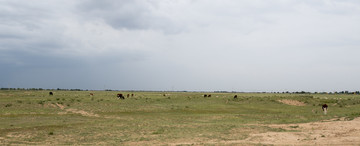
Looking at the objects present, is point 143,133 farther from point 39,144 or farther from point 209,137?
point 39,144

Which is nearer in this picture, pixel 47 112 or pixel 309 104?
pixel 47 112

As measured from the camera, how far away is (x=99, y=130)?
27203mm

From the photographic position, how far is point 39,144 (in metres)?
20.8

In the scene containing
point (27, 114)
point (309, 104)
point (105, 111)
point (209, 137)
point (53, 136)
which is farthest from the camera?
point (309, 104)

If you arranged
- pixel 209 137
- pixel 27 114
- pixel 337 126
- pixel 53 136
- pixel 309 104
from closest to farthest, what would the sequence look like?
pixel 209 137
pixel 53 136
pixel 337 126
pixel 27 114
pixel 309 104

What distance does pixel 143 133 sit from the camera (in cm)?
2527

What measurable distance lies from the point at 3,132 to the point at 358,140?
27.8m

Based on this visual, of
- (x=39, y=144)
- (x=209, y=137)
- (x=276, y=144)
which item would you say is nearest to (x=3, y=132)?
(x=39, y=144)

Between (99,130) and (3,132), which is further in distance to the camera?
(99,130)

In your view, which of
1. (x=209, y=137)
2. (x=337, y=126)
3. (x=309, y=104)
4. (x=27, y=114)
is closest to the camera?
(x=209, y=137)

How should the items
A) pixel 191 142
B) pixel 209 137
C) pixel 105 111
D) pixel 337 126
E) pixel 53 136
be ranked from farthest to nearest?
pixel 105 111 → pixel 337 126 → pixel 53 136 → pixel 209 137 → pixel 191 142

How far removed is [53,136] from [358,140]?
891 inches

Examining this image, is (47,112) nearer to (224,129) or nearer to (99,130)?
(99,130)

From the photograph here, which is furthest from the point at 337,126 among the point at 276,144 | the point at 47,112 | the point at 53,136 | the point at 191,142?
the point at 47,112
